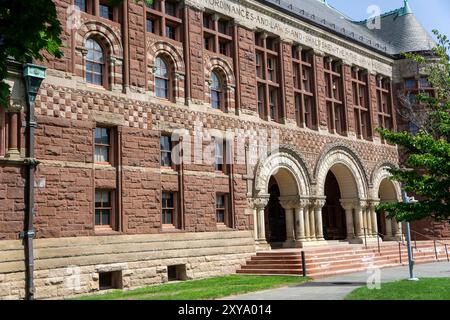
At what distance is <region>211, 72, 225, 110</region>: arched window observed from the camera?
23.2 m

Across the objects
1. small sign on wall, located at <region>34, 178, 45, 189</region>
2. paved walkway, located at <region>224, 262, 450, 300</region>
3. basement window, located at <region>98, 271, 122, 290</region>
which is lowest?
paved walkway, located at <region>224, 262, 450, 300</region>

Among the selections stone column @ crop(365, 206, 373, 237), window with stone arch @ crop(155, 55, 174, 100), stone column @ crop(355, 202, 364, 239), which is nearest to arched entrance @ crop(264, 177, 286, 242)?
stone column @ crop(355, 202, 364, 239)

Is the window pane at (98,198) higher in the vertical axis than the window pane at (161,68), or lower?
lower

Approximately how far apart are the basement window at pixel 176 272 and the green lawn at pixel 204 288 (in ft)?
2.61

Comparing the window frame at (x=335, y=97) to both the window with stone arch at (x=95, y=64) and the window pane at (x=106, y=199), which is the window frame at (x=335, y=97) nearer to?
the window with stone arch at (x=95, y=64)

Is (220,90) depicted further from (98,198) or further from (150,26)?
(98,198)

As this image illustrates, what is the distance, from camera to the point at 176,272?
20359mm

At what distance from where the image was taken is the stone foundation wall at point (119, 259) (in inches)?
616

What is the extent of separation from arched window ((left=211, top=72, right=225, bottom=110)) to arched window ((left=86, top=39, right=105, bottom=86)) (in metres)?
5.40

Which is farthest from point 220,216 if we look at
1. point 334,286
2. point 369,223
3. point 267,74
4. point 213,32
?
point 369,223

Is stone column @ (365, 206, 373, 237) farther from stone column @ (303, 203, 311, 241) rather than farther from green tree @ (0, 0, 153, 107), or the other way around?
green tree @ (0, 0, 153, 107)

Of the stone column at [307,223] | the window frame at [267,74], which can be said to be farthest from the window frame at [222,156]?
the stone column at [307,223]

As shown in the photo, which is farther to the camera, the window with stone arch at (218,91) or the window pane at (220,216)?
the window with stone arch at (218,91)
